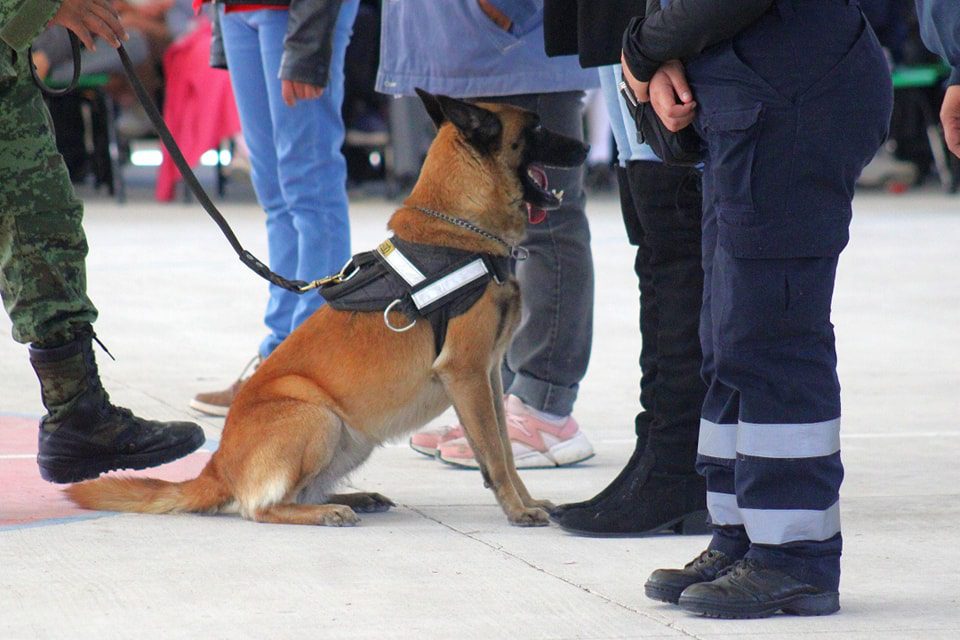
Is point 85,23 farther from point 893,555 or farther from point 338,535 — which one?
point 893,555

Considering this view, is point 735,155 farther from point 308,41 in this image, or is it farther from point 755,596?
point 308,41

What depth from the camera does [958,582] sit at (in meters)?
2.84

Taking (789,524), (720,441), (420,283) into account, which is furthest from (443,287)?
(789,524)

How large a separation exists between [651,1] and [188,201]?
33.4ft

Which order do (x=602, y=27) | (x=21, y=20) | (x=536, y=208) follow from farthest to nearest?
1. (x=536, y=208)
2. (x=21, y=20)
3. (x=602, y=27)

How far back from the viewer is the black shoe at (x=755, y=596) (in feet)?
8.32

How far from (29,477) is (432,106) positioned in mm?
1474

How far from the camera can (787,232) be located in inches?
96.8

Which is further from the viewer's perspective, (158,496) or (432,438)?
(432,438)

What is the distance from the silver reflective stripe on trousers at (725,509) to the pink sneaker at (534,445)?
53.7 inches

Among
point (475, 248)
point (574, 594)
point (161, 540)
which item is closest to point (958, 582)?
point (574, 594)

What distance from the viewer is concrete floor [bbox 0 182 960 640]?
8.35 ft

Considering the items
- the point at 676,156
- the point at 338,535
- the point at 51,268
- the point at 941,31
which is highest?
the point at 941,31

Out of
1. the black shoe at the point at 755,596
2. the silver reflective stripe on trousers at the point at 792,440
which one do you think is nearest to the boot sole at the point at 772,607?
the black shoe at the point at 755,596
